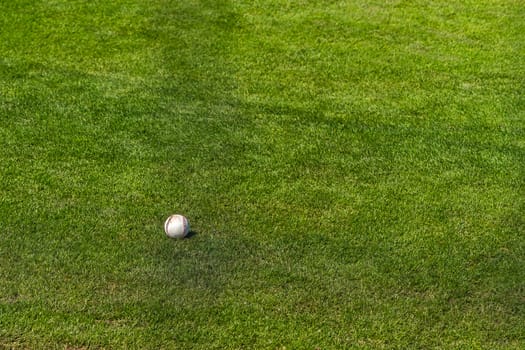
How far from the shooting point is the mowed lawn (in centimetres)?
582

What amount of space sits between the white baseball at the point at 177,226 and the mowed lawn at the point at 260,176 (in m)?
0.10

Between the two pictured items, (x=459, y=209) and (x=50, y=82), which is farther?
(x=50, y=82)

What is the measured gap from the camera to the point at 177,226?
6465 millimetres

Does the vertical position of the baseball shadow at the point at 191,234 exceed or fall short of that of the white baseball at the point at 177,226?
it falls short

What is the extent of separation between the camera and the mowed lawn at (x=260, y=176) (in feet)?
19.1

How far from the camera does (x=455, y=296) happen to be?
609cm

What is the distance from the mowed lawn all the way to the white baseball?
4.1 inches

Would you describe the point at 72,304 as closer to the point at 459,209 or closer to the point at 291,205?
the point at 291,205

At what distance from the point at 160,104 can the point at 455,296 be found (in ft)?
13.4

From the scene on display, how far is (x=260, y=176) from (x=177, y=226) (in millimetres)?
1281

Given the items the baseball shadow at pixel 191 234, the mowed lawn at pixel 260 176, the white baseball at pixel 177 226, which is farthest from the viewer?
the baseball shadow at pixel 191 234

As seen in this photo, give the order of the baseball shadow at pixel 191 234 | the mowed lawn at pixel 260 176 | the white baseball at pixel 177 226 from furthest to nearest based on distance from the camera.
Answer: the baseball shadow at pixel 191 234
the white baseball at pixel 177 226
the mowed lawn at pixel 260 176

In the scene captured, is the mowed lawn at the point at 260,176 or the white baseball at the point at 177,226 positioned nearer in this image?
the mowed lawn at the point at 260,176

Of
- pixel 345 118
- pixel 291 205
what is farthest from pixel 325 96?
pixel 291 205
